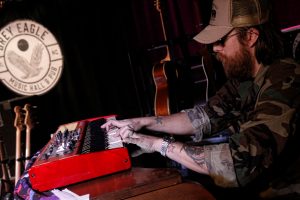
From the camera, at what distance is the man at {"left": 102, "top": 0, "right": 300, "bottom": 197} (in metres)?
1.40

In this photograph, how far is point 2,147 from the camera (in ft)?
14.6

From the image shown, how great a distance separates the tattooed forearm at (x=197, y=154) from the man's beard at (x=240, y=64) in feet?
1.80

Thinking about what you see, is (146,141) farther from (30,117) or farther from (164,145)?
(30,117)

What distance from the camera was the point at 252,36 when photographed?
5.83 feet

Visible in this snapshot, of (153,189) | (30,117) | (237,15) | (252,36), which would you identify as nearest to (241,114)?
(252,36)

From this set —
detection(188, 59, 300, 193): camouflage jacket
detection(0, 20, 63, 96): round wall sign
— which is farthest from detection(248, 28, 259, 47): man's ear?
detection(0, 20, 63, 96): round wall sign

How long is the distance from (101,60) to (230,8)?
4.62m

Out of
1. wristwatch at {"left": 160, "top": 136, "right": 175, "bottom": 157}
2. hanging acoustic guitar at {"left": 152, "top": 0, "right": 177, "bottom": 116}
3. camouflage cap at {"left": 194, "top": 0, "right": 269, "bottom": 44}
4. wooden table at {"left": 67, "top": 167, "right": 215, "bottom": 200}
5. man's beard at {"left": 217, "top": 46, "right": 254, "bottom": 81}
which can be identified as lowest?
hanging acoustic guitar at {"left": 152, "top": 0, "right": 177, "bottom": 116}

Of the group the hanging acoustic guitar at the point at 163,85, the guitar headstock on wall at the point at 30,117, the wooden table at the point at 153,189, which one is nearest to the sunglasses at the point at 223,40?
the wooden table at the point at 153,189

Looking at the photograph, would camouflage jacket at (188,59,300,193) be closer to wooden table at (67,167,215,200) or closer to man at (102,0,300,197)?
man at (102,0,300,197)

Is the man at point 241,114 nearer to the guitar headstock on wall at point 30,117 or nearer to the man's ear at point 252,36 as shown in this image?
the man's ear at point 252,36

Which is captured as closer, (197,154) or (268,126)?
(268,126)

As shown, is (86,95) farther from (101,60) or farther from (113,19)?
(113,19)

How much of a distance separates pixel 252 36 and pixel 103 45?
4.62m
